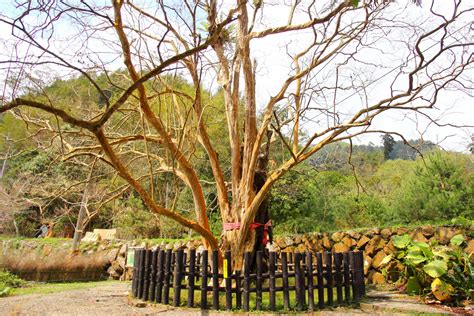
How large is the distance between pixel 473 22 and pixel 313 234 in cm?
614

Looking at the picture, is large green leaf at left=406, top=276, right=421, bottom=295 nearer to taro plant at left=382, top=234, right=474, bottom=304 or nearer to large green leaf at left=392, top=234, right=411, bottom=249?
taro plant at left=382, top=234, right=474, bottom=304

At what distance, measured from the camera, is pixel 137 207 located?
54.4 feet

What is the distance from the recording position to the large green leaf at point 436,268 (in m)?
5.41

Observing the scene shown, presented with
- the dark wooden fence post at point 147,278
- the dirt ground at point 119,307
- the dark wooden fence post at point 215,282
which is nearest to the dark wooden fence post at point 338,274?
the dirt ground at point 119,307

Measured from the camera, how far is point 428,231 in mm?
7969

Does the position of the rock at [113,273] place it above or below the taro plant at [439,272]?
below

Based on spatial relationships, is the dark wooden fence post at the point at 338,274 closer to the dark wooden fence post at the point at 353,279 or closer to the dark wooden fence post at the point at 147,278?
the dark wooden fence post at the point at 353,279

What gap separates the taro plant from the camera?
5.48 metres

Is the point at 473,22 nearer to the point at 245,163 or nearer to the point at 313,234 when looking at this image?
the point at 245,163

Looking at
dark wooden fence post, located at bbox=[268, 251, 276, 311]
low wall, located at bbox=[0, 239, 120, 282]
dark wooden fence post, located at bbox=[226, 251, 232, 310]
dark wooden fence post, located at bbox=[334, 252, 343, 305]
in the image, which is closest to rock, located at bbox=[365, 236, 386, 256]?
dark wooden fence post, located at bbox=[334, 252, 343, 305]

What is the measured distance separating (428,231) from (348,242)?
190 cm

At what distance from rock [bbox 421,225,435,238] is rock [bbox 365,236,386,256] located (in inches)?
37.2

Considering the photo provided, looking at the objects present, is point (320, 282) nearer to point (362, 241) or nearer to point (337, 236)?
point (362, 241)

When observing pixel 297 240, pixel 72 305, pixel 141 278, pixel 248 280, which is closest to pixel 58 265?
pixel 72 305
